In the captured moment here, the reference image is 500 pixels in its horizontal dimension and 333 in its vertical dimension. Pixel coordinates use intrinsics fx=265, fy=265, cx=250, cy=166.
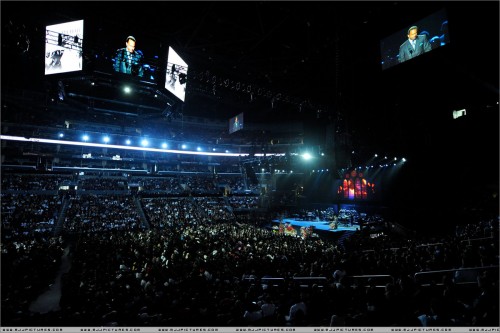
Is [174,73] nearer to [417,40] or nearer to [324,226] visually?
[417,40]

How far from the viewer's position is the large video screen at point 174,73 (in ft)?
45.9

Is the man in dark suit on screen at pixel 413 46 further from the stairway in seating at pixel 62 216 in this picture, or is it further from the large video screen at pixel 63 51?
the stairway in seating at pixel 62 216

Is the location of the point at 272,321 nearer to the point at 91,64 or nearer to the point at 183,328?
the point at 183,328

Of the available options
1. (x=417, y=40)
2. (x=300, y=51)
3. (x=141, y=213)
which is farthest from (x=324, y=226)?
(x=141, y=213)

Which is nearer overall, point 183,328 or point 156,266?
point 183,328

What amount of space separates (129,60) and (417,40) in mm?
13299

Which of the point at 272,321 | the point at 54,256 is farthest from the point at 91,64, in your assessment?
the point at 272,321

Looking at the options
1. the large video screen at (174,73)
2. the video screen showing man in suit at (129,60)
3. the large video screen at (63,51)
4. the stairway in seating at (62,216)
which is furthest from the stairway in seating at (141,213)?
the large video screen at (63,51)

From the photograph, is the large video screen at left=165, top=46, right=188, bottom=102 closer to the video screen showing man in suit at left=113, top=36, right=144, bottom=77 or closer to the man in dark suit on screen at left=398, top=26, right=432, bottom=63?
the video screen showing man in suit at left=113, top=36, right=144, bottom=77

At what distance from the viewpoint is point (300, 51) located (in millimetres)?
15969

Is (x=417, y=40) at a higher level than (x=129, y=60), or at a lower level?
lower

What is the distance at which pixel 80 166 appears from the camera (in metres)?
31.9

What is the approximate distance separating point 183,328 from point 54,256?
11.9 m

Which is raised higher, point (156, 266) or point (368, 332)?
point (368, 332)
